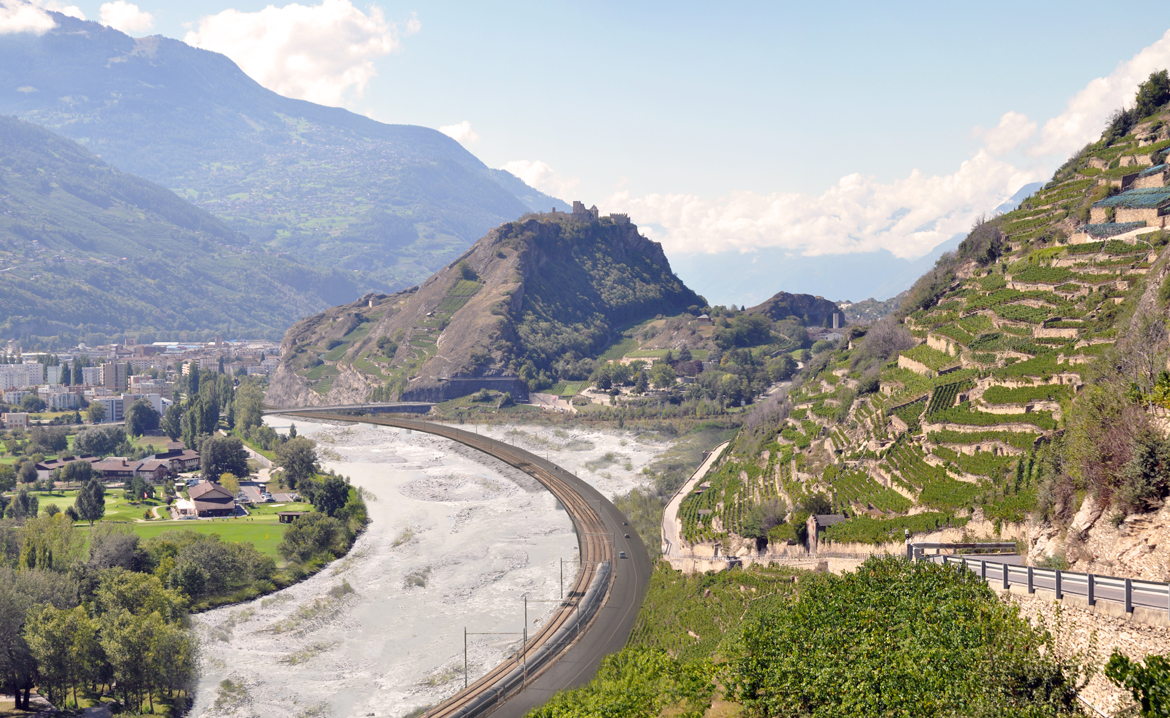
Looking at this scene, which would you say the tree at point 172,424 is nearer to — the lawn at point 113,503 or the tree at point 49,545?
the lawn at point 113,503

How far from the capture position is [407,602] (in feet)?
218

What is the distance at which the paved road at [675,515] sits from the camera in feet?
219

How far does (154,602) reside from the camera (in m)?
55.2

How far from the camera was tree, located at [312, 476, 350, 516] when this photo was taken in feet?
284

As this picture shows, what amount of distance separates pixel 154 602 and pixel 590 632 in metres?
29.9

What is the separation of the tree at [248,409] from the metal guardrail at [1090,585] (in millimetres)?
131360

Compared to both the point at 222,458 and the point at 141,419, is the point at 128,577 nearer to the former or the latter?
the point at 222,458

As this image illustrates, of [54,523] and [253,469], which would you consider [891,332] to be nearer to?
[54,523]

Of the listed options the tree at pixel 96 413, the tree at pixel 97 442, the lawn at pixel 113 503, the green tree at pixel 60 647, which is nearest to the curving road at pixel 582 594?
the green tree at pixel 60 647

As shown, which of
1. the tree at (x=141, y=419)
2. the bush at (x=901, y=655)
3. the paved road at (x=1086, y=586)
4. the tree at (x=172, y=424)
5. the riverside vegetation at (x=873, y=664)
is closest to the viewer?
the paved road at (x=1086, y=586)

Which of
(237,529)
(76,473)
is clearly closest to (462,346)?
(76,473)

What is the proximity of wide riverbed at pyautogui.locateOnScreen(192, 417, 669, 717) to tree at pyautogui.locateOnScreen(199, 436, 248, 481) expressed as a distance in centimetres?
1434

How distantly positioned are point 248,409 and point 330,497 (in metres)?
59.8

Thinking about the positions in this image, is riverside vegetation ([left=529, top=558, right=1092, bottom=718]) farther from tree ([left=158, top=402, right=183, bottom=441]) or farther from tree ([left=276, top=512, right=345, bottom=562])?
tree ([left=158, top=402, right=183, bottom=441])
